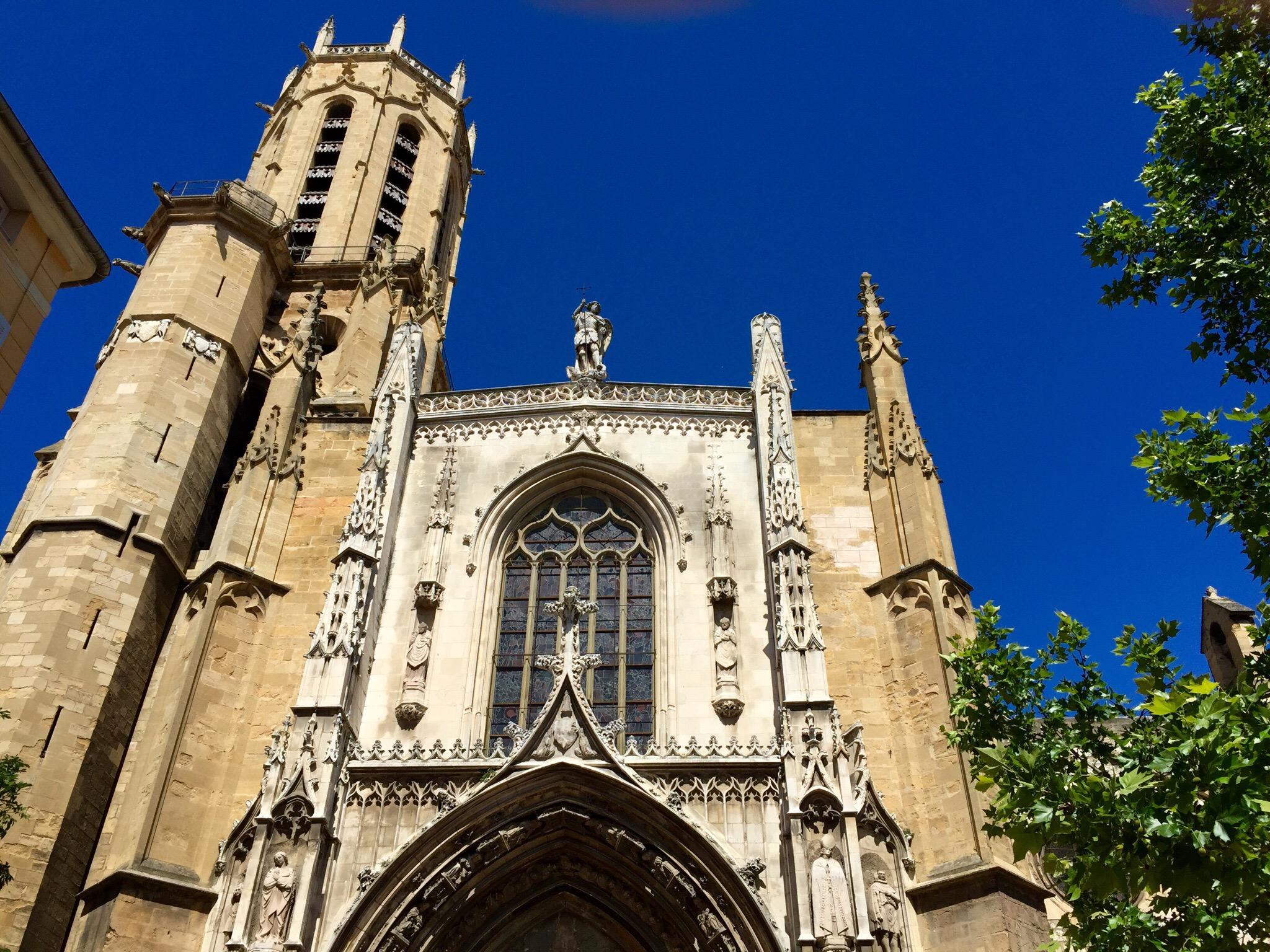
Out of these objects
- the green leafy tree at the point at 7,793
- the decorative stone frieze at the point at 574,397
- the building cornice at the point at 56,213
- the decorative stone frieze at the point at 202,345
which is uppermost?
the decorative stone frieze at the point at 202,345

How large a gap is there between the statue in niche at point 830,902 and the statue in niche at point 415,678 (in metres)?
5.73

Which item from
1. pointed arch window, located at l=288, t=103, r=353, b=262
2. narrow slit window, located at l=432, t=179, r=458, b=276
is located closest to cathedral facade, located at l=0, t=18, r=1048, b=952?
pointed arch window, located at l=288, t=103, r=353, b=262

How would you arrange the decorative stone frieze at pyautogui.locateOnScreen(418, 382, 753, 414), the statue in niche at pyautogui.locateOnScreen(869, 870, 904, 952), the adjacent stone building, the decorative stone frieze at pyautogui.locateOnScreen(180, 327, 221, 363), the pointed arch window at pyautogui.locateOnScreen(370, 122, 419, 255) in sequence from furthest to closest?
the pointed arch window at pyautogui.locateOnScreen(370, 122, 419, 255)
the decorative stone frieze at pyautogui.locateOnScreen(180, 327, 221, 363)
the decorative stone frieze at pyautogui.locateOnScreen(418, 382, 753, 414)
the statue in niche at pyautogui.locateOnScreen(869, 870, 904, 952)
the adjacent stone building

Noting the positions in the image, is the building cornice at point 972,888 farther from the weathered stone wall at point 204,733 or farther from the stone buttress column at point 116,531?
the stone buttress column at point 116,531

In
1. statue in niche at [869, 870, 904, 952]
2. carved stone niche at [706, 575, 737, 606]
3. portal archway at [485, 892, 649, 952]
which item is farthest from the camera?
carved stone niche at [706, 575, 737, 606]

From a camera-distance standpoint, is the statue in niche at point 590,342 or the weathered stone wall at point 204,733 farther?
the statue in niche at point 590,342

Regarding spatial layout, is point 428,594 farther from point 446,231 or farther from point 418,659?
point 446,231

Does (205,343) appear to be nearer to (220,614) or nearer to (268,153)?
(220,614)

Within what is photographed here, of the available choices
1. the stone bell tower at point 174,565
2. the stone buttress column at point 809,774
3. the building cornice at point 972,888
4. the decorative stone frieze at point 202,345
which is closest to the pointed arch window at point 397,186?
the stone bell tower at point 174,565

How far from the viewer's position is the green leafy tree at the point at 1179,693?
22.8ft

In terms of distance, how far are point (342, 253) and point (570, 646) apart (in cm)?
2008

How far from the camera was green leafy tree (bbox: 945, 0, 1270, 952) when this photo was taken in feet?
22.8

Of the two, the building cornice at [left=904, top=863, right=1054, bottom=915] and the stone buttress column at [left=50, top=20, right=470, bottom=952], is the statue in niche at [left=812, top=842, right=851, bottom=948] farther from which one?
the stone buttress column at [left=50, top=20, right=470, bottom=952]

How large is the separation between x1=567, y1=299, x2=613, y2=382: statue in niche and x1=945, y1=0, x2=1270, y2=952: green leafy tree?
9.81m
